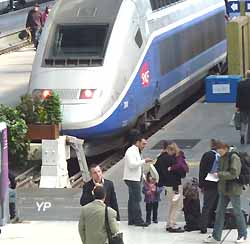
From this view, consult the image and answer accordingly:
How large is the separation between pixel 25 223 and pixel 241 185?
3.55 m

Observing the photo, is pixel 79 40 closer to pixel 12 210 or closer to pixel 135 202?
pixel 12 210

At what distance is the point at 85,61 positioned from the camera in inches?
805

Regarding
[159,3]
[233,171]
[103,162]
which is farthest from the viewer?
[159,3]

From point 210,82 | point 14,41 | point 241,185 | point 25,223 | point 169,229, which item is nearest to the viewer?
point 241,185

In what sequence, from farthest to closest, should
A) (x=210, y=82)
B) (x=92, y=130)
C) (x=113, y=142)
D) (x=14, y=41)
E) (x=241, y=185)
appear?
1. (x=14, y=41)
2. (x=210, y=82)
3. (x=113, y=142)
4. (x=92, y=130)
5. (x=241, y=185)

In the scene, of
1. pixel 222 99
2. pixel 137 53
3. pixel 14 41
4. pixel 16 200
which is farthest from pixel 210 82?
pixel 14 41

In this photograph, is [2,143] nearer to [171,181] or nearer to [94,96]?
[171,181]

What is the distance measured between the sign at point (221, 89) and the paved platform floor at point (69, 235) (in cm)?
1112

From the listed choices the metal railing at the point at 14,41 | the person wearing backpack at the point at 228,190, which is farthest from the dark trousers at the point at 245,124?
the metal railing at the point at 14,41

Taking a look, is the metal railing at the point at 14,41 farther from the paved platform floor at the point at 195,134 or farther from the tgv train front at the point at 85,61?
the tgv train front at the point at 85,61

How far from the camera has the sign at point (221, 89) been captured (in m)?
25.7

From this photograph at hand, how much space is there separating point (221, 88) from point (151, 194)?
37.6 feet

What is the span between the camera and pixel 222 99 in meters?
26.1

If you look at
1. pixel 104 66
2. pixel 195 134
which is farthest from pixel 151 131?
pixel 104 66
